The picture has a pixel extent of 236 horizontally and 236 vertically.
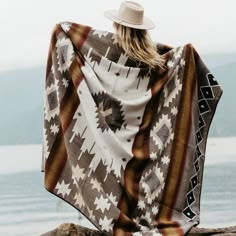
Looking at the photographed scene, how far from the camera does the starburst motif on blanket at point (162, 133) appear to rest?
726 cm

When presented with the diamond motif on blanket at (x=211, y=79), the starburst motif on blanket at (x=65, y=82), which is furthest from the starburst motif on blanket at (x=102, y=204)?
the diamond motif on blanket at (x=211, y=79)

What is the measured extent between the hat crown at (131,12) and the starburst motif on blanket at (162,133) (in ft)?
2.20

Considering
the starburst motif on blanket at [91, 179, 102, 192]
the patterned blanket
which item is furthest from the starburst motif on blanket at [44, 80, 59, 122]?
the starburst motif on blanket at [91, 179, 102, 192]

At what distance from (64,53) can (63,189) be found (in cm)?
91

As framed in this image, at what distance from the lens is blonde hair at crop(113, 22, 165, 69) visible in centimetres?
722

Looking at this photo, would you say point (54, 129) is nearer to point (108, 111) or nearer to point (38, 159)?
point (108, 111)

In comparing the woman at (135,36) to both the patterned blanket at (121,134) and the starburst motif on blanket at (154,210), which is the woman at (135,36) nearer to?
the patterned blanket at (121,134)

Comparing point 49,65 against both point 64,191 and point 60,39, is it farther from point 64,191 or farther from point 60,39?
point 64,191

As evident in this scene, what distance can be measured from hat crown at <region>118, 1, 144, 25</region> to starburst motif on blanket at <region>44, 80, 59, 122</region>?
0.64m

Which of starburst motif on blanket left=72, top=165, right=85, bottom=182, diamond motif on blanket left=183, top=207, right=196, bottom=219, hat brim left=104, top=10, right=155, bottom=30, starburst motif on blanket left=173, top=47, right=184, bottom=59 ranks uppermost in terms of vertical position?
hat brim left=104, top=10, right=155, bottom=30

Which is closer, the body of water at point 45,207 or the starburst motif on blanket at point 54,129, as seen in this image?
Answer: the starburst motif on blanket at point 54,129

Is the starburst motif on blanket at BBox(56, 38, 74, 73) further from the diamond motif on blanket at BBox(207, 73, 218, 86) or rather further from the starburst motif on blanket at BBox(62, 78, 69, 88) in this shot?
the diamond motif on blanket at BBox(207, 73, 218, 86)

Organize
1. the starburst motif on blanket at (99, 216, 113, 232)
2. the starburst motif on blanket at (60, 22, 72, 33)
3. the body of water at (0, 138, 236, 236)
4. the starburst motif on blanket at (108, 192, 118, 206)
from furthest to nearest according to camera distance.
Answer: the body of water at (0, 138, 236, 236) < the starburst motif on blanket at (60, 22, 72, 33) < the starburst motif on blanket at (108, 192, 118, 206) < the starburst motif on blanket at (99, 216, 113, 232)

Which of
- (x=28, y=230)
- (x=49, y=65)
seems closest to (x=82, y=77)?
(x=49, y=65)
